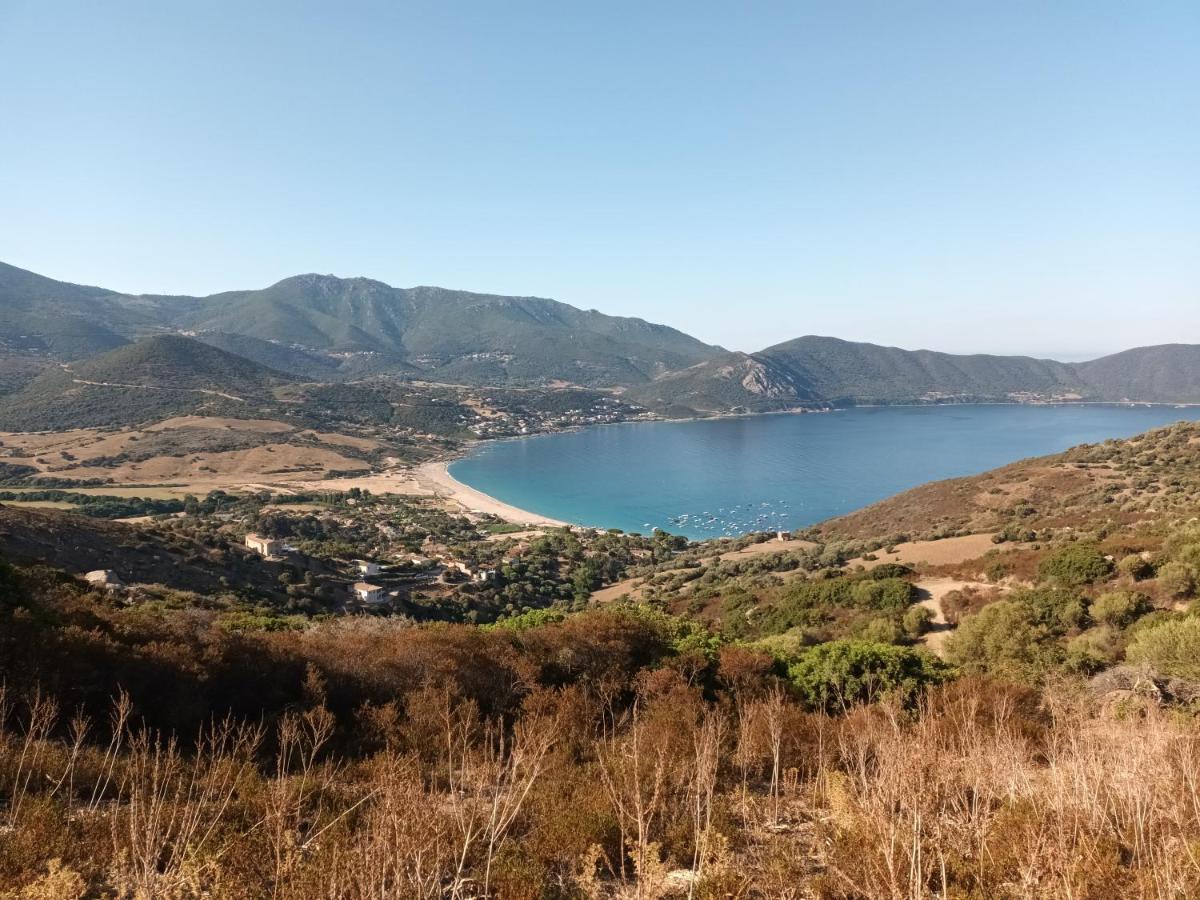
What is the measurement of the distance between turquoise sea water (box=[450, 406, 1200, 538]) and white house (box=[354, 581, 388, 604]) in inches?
1591

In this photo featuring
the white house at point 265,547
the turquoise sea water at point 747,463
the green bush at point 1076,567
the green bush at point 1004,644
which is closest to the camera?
the green bush at point 1004,644

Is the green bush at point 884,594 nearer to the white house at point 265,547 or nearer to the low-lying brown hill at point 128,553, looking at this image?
the low-lying brown hill at point 128,553

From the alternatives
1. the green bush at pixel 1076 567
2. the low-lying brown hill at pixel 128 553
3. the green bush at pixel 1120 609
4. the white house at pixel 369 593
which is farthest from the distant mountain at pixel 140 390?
the green bush at pixel 1120 609

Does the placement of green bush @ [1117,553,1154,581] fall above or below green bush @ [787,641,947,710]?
above

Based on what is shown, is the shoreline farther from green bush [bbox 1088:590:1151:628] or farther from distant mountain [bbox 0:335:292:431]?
green bush [bbox 1088:590:1151:628]

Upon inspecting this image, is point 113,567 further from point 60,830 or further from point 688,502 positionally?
point 688,502

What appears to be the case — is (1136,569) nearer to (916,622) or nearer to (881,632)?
(916,622)

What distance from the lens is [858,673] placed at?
10.8m

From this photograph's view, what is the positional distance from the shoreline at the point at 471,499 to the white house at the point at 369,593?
3324 cm

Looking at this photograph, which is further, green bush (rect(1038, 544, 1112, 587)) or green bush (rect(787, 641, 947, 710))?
green bush (rect(1038, 544, 1112, 587))

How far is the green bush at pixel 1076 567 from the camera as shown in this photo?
16.5 m

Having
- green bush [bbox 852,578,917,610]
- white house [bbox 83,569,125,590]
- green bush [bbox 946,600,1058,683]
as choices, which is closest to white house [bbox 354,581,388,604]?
white house [bbox 83,569,125,590]

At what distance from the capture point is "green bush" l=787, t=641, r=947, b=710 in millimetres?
10383

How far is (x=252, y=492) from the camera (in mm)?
70938
